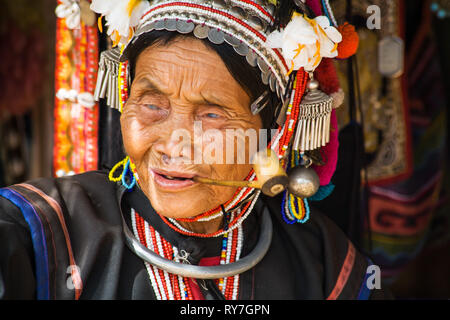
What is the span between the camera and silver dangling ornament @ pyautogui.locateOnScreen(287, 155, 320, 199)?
156 cm

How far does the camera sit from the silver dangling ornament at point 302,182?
5.13ft

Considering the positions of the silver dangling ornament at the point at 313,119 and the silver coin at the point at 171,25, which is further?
the silver dangling ornament at the point at 313,119

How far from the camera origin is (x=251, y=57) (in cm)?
148

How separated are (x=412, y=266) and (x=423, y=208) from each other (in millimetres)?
664

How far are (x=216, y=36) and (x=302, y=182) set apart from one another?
444 millimetres

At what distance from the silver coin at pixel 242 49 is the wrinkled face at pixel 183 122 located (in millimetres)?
52

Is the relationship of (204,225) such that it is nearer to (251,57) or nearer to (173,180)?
(173,180)

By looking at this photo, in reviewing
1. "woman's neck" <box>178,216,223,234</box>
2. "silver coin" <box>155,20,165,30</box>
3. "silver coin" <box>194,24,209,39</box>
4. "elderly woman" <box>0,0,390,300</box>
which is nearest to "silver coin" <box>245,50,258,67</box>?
"elderly woman" <box>0,0,390,300</box>

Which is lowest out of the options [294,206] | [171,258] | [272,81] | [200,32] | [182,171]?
[171,258]

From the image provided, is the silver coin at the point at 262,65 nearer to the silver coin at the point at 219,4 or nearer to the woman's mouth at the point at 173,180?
the silver coin at the point at 219,4

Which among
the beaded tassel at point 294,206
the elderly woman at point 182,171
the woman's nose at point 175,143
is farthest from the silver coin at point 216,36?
the beaded tassel at point 294,206

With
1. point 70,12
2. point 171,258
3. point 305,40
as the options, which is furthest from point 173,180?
point 70,12
